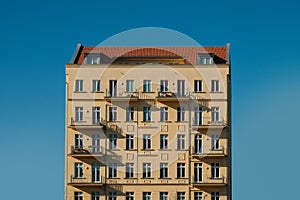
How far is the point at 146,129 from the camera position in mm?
89062

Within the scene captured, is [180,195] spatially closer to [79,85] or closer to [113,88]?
[113,88]

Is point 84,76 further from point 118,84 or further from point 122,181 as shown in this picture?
point 122,181

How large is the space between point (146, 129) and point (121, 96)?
3380mm

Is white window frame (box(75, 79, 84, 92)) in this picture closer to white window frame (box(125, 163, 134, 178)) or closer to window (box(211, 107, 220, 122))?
white window frame (box(125, 163, 134, 178))

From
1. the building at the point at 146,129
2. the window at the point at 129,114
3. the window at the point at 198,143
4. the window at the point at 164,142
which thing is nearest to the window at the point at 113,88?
the building at the point at 146,129

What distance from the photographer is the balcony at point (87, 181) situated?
287ft

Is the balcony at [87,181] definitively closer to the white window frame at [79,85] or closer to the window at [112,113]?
the window at [112,113]

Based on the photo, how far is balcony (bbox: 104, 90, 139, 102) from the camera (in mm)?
88812

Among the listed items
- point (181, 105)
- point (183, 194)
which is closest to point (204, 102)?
point (181, 105)

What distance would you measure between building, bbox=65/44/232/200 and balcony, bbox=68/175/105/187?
8 cm

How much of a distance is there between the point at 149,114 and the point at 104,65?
17.9 feet

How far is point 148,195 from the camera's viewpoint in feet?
288

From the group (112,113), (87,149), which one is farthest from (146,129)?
(87,149)

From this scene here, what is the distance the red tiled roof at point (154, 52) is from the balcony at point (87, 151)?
760 centimetres
